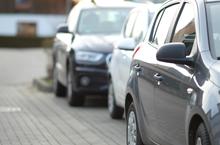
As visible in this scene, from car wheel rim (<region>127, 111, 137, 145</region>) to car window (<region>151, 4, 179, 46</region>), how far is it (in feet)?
2.73

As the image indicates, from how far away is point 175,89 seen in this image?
6.77 m

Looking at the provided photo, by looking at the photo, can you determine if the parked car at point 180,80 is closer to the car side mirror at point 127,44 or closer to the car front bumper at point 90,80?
the car side mirror at point 127,44

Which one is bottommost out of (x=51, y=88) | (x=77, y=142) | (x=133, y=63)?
(x=51, y=88)

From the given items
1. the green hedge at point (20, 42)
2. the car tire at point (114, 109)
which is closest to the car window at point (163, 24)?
the car tire at point (114, 109)

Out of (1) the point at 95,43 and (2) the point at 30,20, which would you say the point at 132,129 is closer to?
(1) the point at 95,43

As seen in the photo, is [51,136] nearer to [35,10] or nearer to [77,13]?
[77,13]

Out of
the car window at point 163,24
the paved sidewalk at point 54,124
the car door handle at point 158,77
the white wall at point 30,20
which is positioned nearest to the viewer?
the car door handle at point 158,77

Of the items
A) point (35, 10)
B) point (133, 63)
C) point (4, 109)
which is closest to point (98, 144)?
point (133, 63)

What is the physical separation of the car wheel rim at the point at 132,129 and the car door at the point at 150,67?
0.34 meters

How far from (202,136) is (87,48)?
8.82 m

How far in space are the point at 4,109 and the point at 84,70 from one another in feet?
5.38

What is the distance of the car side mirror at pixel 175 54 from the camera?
652 cm

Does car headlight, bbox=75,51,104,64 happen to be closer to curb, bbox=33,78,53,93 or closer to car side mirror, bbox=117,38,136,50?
car side mirror, bbox=117,38,136,50

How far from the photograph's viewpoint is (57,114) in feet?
45.6
